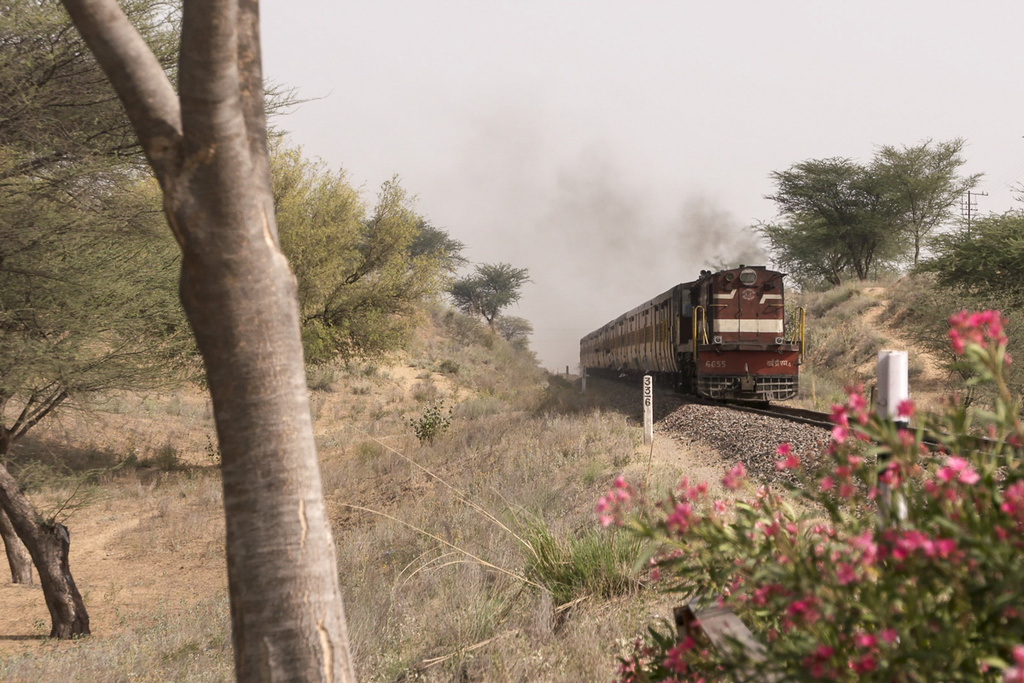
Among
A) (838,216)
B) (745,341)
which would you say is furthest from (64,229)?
(838,216)

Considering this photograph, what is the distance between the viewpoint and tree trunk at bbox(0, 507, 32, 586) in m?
10.5

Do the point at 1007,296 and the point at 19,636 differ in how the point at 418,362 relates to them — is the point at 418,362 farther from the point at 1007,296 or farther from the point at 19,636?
the point at 19,636

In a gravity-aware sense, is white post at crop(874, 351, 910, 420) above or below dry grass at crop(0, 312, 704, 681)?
above

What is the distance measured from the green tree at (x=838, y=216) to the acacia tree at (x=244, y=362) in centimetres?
4061

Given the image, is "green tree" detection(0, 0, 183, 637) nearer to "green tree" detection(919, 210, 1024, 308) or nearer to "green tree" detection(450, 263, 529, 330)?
"green tree" detection(919, 210, 1024, 308)

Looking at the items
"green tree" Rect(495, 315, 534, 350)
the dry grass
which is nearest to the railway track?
the dry grass

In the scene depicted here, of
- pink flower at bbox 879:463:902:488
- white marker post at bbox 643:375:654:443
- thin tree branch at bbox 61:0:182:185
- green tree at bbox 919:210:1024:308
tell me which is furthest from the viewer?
green tree at bbox 919:210:1024:308

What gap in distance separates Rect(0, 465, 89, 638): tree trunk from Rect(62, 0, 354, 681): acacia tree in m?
6.56

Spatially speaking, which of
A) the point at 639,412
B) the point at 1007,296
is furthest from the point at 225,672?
the point at 1007,296

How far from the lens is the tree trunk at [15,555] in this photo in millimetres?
10477

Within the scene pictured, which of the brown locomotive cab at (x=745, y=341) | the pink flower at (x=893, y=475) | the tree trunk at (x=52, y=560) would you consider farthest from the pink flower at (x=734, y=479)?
the brown locomotive cab at (x=745, y=341)

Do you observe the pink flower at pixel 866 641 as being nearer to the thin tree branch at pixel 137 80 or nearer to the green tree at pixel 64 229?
the thin tree branch at pixel 137 80

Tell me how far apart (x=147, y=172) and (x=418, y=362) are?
2538 centimetres

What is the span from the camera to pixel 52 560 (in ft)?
26.3
